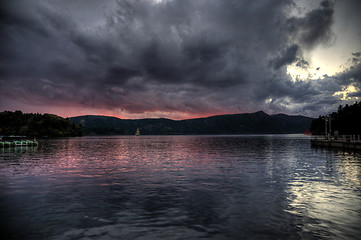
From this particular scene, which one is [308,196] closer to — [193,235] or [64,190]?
[193,235]

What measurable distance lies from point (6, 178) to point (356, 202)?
118 feet

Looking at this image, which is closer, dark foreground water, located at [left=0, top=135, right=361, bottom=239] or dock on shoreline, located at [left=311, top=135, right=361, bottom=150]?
dark foreground water, located at [left=0, top=135, right=361, bottom=239]

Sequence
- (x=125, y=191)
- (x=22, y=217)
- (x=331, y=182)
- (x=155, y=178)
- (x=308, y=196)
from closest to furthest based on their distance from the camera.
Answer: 1. (x=22, y=217)
2. (x=308, y=196)
3. (x=125, y=191)
4. (x=331, y=182)
5. (x=155, y=178)

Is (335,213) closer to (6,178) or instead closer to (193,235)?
(193,235)

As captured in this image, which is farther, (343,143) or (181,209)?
(343,143)

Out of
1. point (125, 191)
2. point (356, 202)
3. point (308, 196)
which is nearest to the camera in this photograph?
point (356, 202)

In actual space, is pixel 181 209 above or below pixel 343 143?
below

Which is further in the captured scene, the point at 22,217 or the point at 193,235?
the point at 22,217

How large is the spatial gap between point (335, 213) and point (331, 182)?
12.0 m

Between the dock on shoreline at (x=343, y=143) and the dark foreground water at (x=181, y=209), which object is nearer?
the dark foreground water at (x=181, y=209)

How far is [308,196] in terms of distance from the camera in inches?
750

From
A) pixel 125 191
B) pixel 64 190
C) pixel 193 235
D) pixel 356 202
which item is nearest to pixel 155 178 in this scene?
pixel 125 191

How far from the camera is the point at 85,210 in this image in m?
15.6

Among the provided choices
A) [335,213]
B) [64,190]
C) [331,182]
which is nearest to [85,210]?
[64,190]
